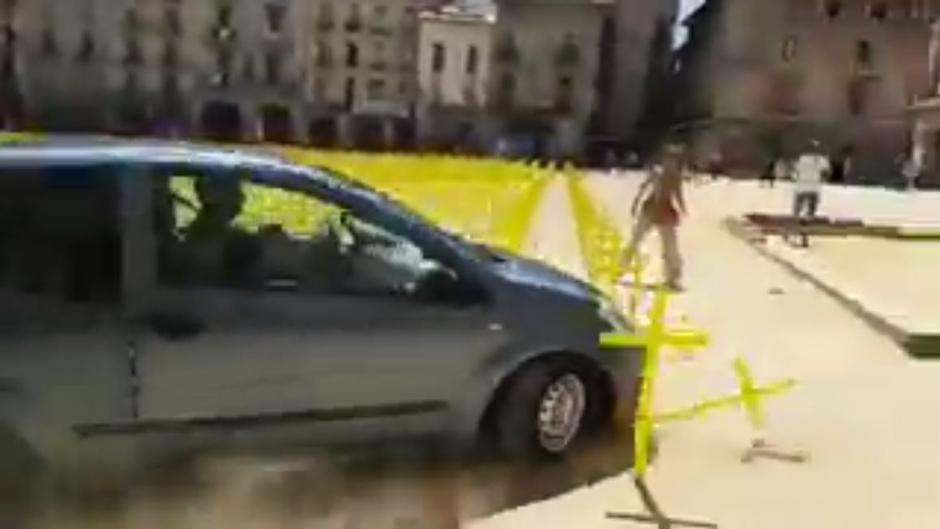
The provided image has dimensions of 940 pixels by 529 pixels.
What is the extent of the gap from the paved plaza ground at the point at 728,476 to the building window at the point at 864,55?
7656 cm

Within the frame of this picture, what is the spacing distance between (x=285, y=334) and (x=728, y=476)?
7.96ft

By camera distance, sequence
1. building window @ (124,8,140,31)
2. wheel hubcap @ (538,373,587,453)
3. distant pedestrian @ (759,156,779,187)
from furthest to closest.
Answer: building window @ (124,8,140,31) → distant pedestrian @ (759,156,779,187) → wheel hubcap @ (538,373,587,453)

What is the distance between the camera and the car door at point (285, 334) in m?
5.74

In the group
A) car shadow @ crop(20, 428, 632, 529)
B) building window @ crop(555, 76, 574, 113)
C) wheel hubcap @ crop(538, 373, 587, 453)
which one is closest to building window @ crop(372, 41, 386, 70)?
building window @ crop(555, 76, 574, 113)

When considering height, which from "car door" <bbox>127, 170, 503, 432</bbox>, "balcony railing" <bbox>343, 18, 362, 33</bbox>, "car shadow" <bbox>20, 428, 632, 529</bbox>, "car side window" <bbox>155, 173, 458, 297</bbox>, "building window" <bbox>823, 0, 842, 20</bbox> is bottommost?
"car shadow" <bbox>20, 428, 632, 529</bbox>

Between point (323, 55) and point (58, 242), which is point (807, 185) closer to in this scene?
point (58, 242)

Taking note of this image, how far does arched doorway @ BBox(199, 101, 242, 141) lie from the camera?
318ft

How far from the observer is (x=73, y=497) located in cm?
578

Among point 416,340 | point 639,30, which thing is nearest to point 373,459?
point 416,340

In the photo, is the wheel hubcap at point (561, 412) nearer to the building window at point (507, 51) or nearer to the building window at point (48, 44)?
the building window at point (48, 44)

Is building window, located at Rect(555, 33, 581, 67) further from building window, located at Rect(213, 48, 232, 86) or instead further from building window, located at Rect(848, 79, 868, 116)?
building window, located at Rect(848, 79, 868, 116)

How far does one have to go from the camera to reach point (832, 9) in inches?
3428

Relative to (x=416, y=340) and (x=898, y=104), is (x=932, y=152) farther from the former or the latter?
(x=416, y=340)

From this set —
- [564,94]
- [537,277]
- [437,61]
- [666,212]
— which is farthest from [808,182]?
[437,61]
